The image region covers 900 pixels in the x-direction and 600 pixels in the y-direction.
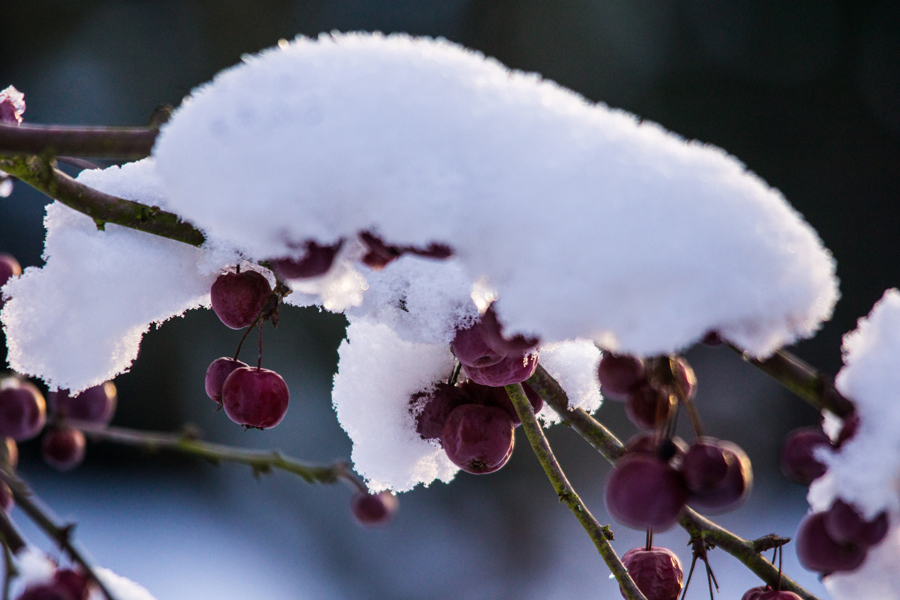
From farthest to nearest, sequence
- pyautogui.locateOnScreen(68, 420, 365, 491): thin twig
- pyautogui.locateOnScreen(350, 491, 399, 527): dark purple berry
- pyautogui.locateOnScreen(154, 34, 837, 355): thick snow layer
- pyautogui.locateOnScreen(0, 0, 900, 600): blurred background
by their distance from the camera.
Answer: pyautogui.locateOnScreen(0, 0, 900, 600): blurred background < pyautogui.locateOnScreen(350, 491, 399, 527): dark purple berry < pyautogui.locateOnScreen(68, 420, 365, 491): thin twig < pyautogui.locateOnScreen(154, 34, 837, 355): thick snow layer

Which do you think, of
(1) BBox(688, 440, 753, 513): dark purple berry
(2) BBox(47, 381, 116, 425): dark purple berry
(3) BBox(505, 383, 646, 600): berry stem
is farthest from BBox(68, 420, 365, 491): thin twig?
(1) BBox(688, 440, 753, 513): dark purple berry

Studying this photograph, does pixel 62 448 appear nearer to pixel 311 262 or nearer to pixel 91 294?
pixel 91 294

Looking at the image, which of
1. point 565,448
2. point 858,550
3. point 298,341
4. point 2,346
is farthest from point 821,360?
point 2,346

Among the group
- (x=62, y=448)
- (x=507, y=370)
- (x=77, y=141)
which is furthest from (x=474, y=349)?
(x=62, y=448)

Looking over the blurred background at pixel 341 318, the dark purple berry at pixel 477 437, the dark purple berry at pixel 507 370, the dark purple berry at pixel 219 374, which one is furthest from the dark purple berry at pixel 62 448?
the blurred background at pixel 341 318

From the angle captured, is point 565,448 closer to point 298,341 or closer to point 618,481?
point 298,341

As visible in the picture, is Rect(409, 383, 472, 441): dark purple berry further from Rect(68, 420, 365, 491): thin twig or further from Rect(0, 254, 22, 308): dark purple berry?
Rect(0, 254, 22, 308): dark purple berry
